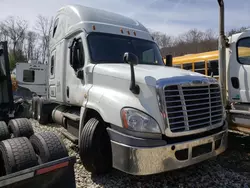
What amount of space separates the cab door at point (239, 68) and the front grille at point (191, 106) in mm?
2180

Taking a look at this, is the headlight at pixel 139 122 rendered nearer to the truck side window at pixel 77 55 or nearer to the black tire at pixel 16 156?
the black tire at pixel 16 156

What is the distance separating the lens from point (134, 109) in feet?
10.7

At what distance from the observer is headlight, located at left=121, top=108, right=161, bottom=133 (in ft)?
10.4

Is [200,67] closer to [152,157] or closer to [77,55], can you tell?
[77,55]

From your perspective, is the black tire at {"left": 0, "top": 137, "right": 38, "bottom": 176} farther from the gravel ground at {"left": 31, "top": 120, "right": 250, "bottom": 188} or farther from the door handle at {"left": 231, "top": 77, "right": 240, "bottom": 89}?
the door handle at {"left": 231, "top": 77, "right": 240, "bottom": 89}

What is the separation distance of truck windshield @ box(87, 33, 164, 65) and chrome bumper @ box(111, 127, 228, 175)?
74.2 inches

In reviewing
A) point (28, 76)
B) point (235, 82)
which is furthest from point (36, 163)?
point (28, 76)

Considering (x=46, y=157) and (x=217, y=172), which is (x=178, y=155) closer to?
(x=217, y=172)

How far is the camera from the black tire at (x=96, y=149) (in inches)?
144

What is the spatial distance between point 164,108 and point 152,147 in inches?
21.0

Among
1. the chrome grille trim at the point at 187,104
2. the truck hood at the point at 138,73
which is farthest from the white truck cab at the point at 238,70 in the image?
the truck hood at the point at 138,73

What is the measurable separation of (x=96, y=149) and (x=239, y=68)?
13.4ft

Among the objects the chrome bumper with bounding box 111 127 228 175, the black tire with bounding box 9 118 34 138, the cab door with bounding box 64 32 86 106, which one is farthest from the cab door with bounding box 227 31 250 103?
the black tire with bounding box 9 118 34 138

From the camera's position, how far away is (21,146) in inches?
104
